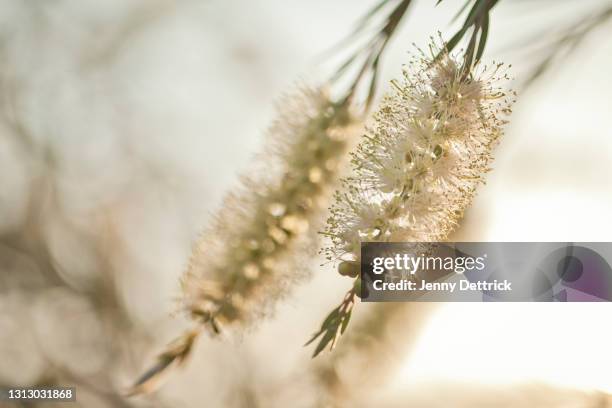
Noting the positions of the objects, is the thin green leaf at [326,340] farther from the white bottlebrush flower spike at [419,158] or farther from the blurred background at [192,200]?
the blurred background at [192,200]

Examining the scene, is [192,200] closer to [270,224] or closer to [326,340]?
[270,224]

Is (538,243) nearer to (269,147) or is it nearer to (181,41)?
(269,147)

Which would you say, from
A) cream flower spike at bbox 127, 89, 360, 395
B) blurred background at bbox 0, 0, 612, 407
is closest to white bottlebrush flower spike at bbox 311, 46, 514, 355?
cream flower spike at bbox 127, 89, 360, 395

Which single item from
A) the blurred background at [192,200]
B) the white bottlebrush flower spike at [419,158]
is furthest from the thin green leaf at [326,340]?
the blurred background at [192,200]

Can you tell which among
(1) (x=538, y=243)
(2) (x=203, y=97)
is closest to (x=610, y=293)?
(1) (x=538, y=243)

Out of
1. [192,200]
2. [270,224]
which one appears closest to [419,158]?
[270,224]

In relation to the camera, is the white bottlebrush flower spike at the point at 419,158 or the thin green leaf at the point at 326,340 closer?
the thin green leaf at the point at 326,340
